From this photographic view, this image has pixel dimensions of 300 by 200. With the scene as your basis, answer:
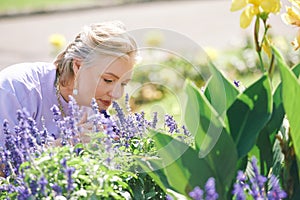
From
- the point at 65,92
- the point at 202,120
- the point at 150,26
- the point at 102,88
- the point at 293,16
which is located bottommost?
the point at 150,26

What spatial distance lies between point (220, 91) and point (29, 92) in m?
1.32

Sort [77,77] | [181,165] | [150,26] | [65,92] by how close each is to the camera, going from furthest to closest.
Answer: [150,26] < [65,92] < [77,77] < [181,165]

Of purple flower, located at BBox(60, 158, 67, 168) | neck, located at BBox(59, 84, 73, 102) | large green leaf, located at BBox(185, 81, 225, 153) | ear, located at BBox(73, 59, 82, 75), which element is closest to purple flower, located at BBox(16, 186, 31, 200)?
purple flower, located at BBox(60, 158, 67, 168)

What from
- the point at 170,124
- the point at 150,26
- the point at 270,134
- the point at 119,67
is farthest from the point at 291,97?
the point at 150,26

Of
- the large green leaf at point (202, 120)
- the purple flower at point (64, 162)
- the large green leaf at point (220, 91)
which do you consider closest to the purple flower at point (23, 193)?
the purple flower at point (64, 162)

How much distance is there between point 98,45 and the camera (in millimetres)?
3285

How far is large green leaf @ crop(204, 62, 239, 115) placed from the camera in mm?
2334

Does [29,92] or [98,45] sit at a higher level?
[98,45]

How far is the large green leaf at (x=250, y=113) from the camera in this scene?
222 cm

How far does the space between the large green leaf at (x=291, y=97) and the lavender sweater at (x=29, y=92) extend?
4.44ft

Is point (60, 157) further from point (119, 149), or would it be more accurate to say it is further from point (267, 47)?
point (267, 47)

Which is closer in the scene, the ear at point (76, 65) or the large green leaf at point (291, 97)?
the large green leaf at point (291, 97)

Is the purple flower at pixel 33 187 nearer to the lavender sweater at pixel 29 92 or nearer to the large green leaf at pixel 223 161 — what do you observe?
the large green leaf at pixel 223 161

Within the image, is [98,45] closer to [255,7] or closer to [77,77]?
[77,77]
